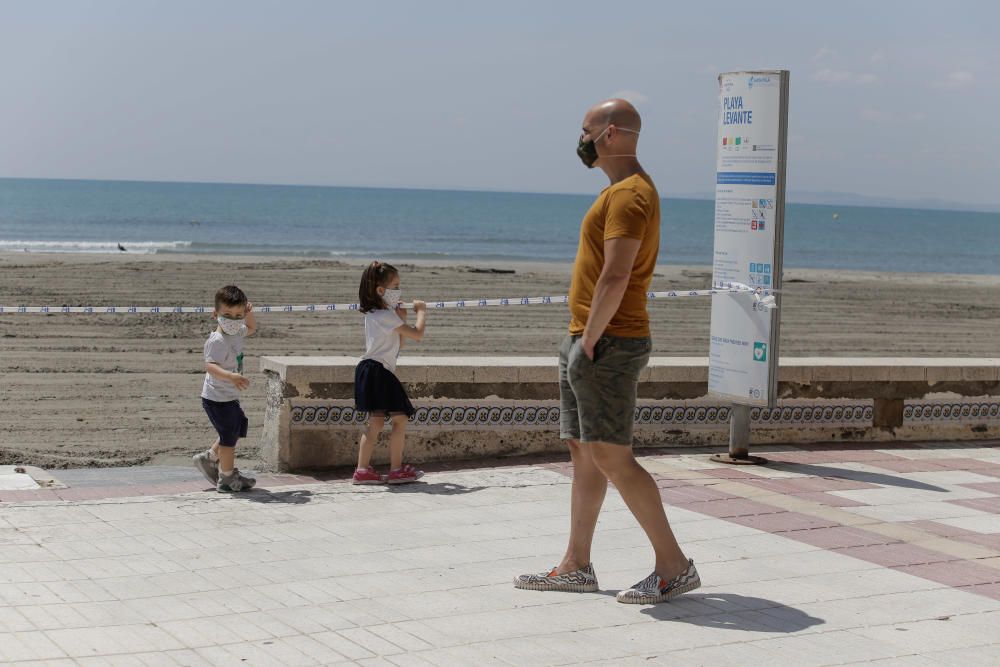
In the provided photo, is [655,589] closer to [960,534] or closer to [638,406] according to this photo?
[960,534]

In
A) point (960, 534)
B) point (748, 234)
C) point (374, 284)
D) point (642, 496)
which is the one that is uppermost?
point (748, 234)

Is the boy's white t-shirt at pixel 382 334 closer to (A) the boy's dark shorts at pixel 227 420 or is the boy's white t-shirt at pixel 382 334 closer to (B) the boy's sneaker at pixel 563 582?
(A) the boy's dark shorts at pixel 227 420

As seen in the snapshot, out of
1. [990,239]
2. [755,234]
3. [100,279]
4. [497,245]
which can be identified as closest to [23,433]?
[755,234]

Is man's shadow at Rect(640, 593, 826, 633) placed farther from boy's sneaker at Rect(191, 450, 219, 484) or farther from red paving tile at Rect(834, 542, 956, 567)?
boy's sneaker at Rect(191, 450, 219, 484)

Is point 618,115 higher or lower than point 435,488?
higher

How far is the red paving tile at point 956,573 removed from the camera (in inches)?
231

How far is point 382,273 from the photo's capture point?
25.5 ft

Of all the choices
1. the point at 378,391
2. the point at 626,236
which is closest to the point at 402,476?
the point at 378,391

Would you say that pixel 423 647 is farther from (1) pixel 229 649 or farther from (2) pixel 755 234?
(2) pixel 755 234

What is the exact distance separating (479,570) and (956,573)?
2217 mm

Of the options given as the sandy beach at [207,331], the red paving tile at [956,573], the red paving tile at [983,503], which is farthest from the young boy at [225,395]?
the red paving tile at [983,503]

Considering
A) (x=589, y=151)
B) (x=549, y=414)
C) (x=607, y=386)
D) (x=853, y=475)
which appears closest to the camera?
(x=607, y=386)

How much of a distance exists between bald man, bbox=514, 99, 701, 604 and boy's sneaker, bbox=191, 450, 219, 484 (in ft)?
8.83

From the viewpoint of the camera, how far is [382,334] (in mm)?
7715
